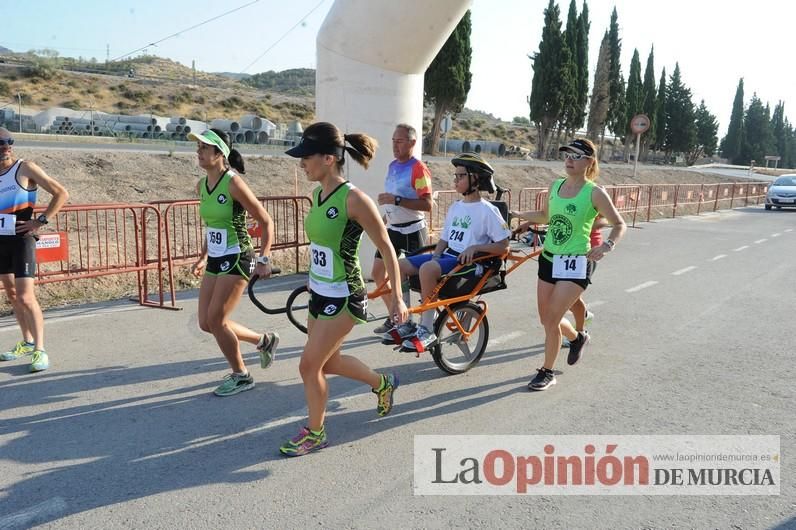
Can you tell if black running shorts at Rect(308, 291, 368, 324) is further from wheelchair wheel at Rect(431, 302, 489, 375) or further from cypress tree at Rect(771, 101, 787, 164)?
cypress tree at Rect(771, 101, 787, 164)

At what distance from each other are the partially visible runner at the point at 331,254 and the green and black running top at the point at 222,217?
4.02 ft

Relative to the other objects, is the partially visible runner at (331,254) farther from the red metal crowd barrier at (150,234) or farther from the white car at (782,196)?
the white car at (782,196)

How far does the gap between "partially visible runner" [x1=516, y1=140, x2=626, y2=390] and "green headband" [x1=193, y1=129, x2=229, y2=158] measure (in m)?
2.63

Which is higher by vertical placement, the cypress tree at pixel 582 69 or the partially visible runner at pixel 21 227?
the cypress tree at pixel 582 69

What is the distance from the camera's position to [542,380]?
213 inches

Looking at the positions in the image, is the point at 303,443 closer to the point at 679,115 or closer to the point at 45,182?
the point at 45,182

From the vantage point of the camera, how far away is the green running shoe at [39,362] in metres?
5.50

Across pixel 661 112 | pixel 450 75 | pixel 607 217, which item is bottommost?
pixel 607 217

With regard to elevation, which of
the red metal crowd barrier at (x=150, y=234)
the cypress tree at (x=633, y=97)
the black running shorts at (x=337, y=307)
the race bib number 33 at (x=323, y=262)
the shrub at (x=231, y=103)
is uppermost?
the cypress tree at (x=633, y=97)

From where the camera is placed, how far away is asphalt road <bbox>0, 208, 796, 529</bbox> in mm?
3502

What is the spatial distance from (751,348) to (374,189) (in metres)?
5.12

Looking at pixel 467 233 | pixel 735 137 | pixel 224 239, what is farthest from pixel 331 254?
pixel 735 137

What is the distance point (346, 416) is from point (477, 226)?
1954 millimetres

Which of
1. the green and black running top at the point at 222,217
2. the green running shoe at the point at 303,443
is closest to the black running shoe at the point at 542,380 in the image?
the green running shoe at the point at 303,443
